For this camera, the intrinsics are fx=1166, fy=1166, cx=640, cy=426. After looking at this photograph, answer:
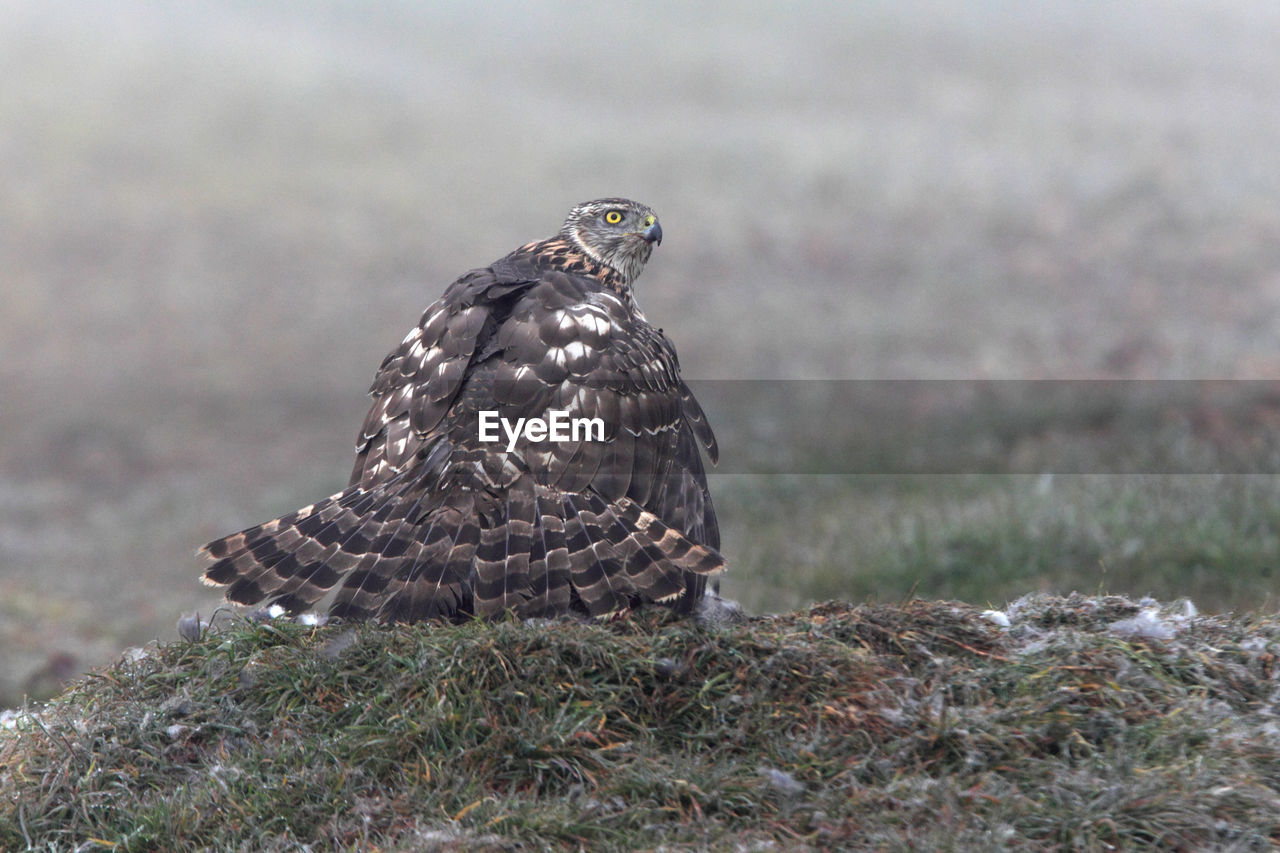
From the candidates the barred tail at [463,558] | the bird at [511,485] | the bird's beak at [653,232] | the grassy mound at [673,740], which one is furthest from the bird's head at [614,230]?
the grassy mound at [673,740]

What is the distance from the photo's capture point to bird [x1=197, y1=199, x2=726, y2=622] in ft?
13.3

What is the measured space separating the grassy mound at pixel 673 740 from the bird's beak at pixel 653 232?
8.57ft

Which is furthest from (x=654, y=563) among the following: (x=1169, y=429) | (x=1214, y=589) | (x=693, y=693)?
(x=1169, y=429)

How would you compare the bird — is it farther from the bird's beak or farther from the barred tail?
the bird's beak

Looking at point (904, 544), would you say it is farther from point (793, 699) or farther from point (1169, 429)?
point (793, 699)

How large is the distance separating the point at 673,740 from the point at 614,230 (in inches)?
129

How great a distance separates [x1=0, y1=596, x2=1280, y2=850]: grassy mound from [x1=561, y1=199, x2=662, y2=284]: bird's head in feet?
8.23

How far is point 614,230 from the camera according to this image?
6.21 metres

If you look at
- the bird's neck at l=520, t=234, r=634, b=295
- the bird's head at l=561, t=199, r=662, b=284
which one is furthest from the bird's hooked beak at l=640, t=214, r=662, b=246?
the bird's neck at l=520, t=234, r=634, b=295

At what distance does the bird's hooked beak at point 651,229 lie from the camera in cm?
626

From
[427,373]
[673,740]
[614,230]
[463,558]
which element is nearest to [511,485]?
[463,558]

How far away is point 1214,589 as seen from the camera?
649cm

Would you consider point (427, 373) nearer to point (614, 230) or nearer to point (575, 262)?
point (575, 262)

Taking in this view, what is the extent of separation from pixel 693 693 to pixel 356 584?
48.1 inches
